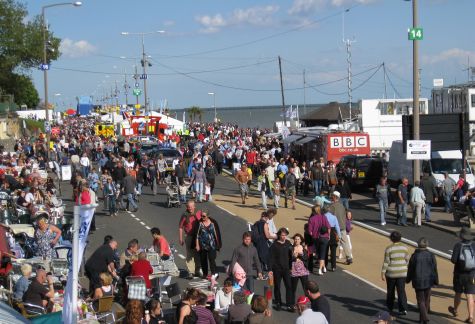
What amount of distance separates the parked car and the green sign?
8.81m

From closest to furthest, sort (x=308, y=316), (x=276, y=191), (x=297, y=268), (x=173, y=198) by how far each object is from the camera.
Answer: (x=308, y=316) → (x=297, y=268) → (x=276, y=191) → (x=173, y=198)

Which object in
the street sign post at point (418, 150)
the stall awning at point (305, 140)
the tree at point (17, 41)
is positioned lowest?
the street sign post at point (418, 150)

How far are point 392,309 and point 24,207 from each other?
11.6m

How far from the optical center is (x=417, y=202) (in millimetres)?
24625

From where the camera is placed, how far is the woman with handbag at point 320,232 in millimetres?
17078

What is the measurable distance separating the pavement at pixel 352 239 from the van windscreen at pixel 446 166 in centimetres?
350

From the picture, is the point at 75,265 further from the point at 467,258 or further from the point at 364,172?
the point at 364,172

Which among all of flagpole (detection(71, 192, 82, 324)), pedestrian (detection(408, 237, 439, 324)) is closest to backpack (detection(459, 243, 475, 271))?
pedestrian (detection(408, 237, 439, 324))

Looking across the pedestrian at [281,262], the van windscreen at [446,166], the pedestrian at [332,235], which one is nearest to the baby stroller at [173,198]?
the van windscreen at [446,166]

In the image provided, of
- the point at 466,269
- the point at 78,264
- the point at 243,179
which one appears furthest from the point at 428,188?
the point at 78,264

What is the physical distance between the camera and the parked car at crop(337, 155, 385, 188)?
3484cm

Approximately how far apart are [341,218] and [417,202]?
704 centimetres

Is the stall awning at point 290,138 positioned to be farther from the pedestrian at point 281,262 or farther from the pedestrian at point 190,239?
the pedestrian at point 281,262

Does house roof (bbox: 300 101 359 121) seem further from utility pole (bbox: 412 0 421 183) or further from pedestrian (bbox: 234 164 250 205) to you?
utility pole (bbox: 412 0 421 183)
